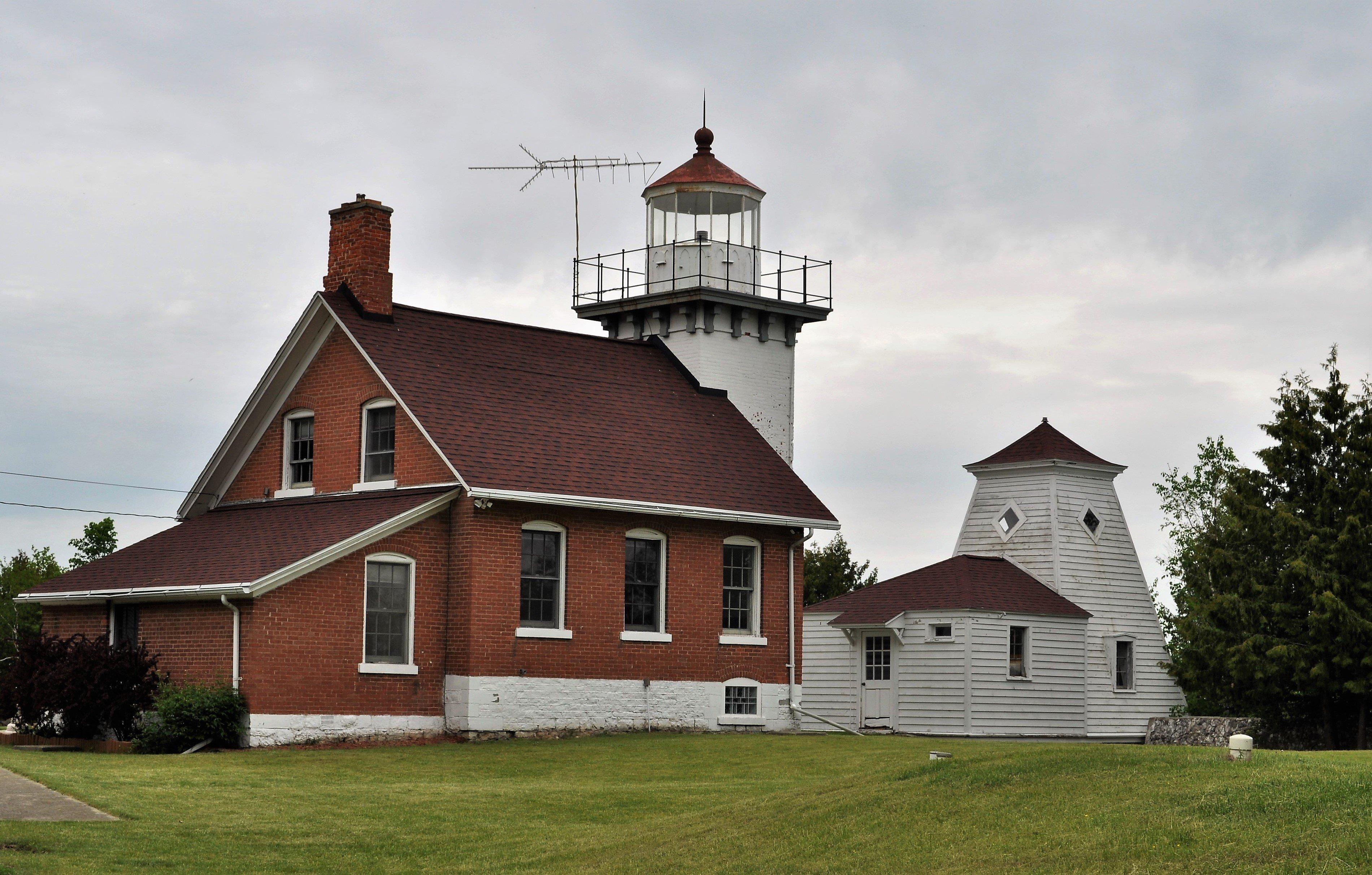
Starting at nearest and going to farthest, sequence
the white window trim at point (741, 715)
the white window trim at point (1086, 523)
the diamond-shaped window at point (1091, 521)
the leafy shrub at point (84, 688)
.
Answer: the leafy shrub at point (84, 688) → the white window trim at point (741, 715) → the white window trim at point (1086, 523) → the diamond-shaped window at point (1091, 521)

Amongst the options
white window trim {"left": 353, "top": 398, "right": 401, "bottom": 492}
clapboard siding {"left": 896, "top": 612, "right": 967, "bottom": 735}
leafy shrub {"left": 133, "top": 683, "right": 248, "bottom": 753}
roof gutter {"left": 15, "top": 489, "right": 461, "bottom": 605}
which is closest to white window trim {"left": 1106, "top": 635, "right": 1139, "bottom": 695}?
clapboard siding {"left": 896, "top": 612, "right": 967, "bottom": 735}

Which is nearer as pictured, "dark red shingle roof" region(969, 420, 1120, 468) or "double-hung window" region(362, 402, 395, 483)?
"double-hung window" region(362, 402, 395, 483)

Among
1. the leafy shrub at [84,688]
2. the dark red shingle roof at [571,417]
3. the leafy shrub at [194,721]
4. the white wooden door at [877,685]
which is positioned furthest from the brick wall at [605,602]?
the leafy shrub at [84,688]

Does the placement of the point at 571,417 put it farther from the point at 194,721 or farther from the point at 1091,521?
the point at 1091,521

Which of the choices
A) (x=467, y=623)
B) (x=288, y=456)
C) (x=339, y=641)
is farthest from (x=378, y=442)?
(x=339, y=641)

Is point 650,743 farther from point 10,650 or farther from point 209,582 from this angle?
point 10,650

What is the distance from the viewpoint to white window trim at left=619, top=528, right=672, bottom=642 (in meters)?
29.3

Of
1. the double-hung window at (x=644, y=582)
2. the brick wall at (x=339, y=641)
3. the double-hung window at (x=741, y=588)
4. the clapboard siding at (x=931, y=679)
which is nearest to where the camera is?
A: the brick wall at (x=339, y=641)

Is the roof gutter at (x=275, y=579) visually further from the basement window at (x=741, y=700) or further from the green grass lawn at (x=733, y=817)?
the basement window at (x=741, y=700)

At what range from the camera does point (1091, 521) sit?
3897cm

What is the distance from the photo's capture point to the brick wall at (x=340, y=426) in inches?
1101

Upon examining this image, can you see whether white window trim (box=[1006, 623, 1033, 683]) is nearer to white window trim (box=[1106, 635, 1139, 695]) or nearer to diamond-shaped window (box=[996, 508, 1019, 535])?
white window trim (box=[1106, 635, 1139, 695])

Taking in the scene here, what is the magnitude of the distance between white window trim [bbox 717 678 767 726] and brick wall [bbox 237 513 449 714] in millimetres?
5763

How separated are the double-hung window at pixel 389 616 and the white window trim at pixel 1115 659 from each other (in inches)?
719
